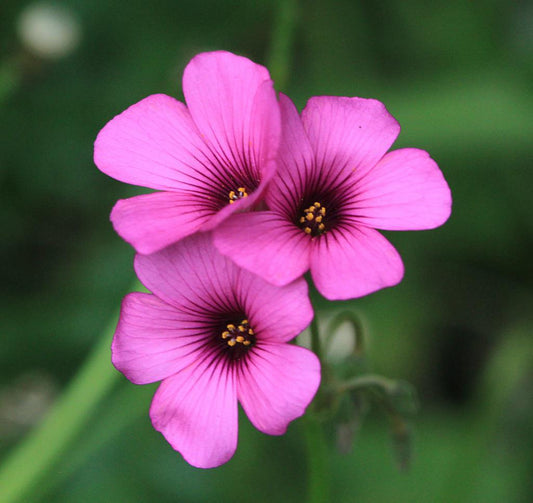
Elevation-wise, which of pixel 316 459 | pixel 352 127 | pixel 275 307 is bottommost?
pixel 316 459

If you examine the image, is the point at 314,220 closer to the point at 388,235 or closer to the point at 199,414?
the point at 199,414

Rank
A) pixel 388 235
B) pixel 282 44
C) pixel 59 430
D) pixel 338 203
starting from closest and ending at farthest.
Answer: pixel 338 203, pixel 59 430, pixel 282 44, pixel 388 235

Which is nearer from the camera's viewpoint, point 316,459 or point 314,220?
point 314,220

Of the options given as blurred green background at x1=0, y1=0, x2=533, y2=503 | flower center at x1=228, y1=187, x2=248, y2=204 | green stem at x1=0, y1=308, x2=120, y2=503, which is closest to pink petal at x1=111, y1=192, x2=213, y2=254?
flower center at x1=228, y1=187, x2=248, y2=204

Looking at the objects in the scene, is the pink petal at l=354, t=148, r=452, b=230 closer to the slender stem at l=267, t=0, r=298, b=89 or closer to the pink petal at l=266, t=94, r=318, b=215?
the pink petal at l=266, t=94, r=318, b=215

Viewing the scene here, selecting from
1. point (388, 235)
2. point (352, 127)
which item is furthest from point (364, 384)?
point (388, 235)

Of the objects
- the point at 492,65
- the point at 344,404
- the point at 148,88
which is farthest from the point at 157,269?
the point at 492,65

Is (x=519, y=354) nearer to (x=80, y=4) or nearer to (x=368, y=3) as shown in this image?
(x=368, y=3)
